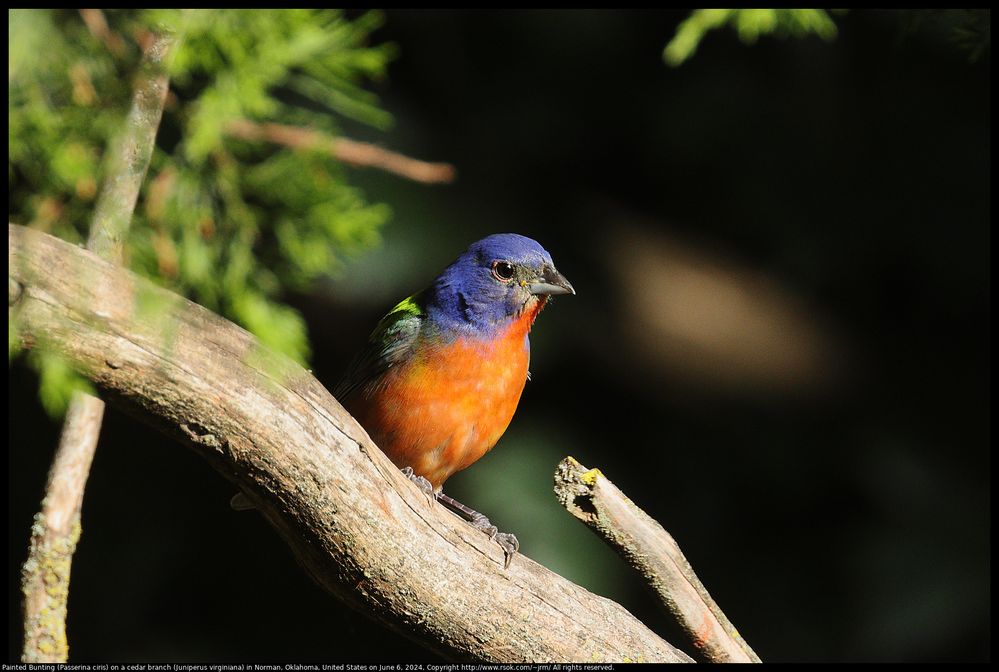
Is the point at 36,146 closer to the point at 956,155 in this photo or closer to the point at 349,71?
the point at 349,71

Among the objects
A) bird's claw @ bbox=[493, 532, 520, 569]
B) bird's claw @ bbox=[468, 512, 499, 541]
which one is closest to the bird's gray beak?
bird's claw @ bbox=[468, 512, 499, 541]

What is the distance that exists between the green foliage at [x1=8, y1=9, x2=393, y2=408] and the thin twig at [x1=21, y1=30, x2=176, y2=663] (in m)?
0.15

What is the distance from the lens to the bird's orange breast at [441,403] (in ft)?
13.2

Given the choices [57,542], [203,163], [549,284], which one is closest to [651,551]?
[549,284]

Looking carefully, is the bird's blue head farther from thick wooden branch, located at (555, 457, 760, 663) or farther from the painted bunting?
thick wooden branch, located at (555, 457, 760, 663)

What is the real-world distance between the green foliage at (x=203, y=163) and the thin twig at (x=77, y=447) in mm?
145

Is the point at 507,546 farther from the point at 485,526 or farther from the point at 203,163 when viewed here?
the point at 203,163

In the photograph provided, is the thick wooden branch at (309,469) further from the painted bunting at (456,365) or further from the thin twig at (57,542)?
the painted bunting at (456,365)

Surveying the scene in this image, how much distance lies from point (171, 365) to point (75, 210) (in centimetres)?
123

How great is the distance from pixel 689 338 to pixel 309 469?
13.5 ft

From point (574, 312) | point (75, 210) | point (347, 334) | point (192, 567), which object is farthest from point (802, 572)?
point (75, 210)

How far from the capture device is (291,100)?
18.0ft

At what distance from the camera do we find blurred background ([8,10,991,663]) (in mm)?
5637

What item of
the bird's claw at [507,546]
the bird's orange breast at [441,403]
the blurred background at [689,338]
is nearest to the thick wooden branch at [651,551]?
the bird's claw at [507,546]
